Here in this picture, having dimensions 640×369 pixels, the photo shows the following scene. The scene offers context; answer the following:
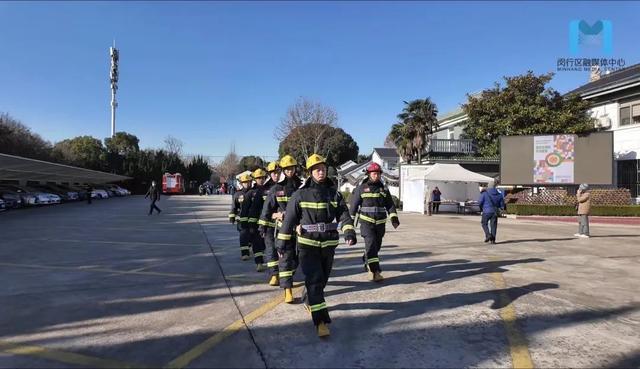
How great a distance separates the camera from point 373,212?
25.2 feet

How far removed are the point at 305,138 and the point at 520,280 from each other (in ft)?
130

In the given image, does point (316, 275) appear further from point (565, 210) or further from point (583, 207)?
point (565, 210)

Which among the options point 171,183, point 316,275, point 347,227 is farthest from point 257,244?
point 171,183

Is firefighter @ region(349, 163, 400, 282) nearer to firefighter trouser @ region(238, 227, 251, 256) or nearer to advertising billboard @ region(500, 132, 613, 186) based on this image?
firefighter trouser @ region(238, 227, 251, 256)

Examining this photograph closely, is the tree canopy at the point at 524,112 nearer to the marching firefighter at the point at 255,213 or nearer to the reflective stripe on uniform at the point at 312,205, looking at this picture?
the marching firefighter at the point at 255,213

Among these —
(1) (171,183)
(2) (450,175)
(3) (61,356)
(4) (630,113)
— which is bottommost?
(3) (61,356)

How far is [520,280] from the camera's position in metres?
7.82

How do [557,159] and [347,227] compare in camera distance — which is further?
[557,159]

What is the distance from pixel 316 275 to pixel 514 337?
7.04 ft

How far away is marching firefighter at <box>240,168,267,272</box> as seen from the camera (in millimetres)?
8531

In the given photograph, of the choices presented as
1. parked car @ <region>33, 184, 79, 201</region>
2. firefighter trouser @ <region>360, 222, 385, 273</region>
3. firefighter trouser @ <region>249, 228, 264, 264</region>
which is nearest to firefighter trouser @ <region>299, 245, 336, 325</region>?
firefighter trouser @ <region>360, 222, 385, 273</region>

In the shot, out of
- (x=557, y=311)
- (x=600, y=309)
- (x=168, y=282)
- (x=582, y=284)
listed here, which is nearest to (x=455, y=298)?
(x=557, y=311)

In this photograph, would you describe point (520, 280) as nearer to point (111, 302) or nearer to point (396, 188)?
point (111, 302)

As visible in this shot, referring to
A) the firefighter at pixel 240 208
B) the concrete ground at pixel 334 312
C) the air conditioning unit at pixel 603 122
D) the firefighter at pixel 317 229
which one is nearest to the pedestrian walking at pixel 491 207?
the concrete ground at pixel 334 312
